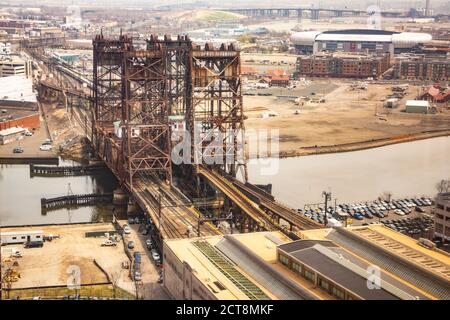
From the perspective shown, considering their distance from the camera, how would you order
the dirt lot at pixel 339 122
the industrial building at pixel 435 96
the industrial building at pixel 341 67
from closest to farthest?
the dirt lot at pixel 339 122 → the industrial building at pixel 435 96 → the industrial building at pixel 341 67

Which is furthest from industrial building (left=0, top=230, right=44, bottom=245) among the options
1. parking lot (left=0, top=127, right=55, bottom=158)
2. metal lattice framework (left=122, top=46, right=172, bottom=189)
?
parking lot (left=0, top=127, right=55, bottom=158)

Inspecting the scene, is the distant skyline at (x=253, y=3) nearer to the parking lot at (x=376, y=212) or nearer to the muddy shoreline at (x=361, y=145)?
the muddy shoreline at (x=361, y=145)

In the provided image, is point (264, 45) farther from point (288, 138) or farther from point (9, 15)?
point (288, 138)

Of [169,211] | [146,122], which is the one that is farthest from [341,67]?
[169,211]

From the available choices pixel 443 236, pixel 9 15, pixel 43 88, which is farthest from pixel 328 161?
pixel 9 15

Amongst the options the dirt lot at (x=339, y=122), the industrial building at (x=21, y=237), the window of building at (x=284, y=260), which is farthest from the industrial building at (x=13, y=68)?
the window of building at (x=284, y=260)

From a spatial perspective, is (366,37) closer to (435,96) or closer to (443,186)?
(435,96)
